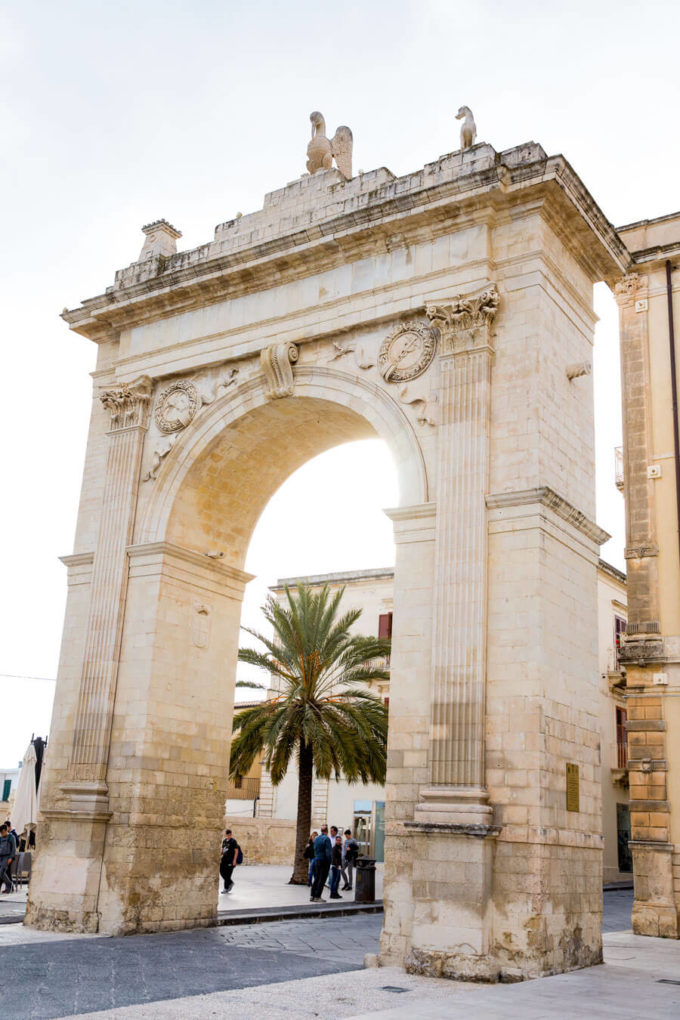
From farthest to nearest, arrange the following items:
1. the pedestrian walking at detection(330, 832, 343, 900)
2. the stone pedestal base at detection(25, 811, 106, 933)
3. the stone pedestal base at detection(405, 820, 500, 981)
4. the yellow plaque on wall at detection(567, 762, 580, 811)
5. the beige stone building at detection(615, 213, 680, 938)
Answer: the pedestrian walking at detection(330, 832, 343, 900) → the beige stone building at detection(615, 213, 680, 938) → the stone pedestal base at detection(25, 811, 106, 933) → the yellow plaque on wall at detection(567, 762, 580, 811) → the stone pedestal base at detection(405, 820, 500, 981)

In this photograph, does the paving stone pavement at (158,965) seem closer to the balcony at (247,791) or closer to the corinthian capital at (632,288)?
the corinthian capital at (632,288)

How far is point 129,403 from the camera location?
1527 centimetres

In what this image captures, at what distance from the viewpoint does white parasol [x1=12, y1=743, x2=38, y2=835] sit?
62.6ft

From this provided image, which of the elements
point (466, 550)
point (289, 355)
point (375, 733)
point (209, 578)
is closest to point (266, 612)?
point (375, 733)

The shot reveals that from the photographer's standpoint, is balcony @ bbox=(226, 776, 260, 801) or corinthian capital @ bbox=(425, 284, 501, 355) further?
balcony @ bbox=(226, 776, 260, 801)

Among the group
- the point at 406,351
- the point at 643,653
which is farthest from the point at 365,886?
the point at 406,351

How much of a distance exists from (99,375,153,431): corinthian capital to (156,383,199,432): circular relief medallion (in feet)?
0.76

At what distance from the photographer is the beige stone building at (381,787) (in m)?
31.2

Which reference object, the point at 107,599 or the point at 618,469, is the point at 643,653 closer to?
the point at 618,469

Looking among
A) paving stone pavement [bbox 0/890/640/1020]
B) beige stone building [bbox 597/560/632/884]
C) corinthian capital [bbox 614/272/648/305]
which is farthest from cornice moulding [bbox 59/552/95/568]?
beige stone building [bbox 597/560/632/884]

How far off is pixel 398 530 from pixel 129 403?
5322 millimetres

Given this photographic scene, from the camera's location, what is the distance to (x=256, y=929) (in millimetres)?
14203

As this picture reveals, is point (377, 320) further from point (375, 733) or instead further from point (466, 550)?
point (375, 733)

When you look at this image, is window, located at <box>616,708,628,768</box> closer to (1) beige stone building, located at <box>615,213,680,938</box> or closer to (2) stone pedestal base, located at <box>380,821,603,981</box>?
(1) beige stone building, located at <box>615,213,680,938</box>
